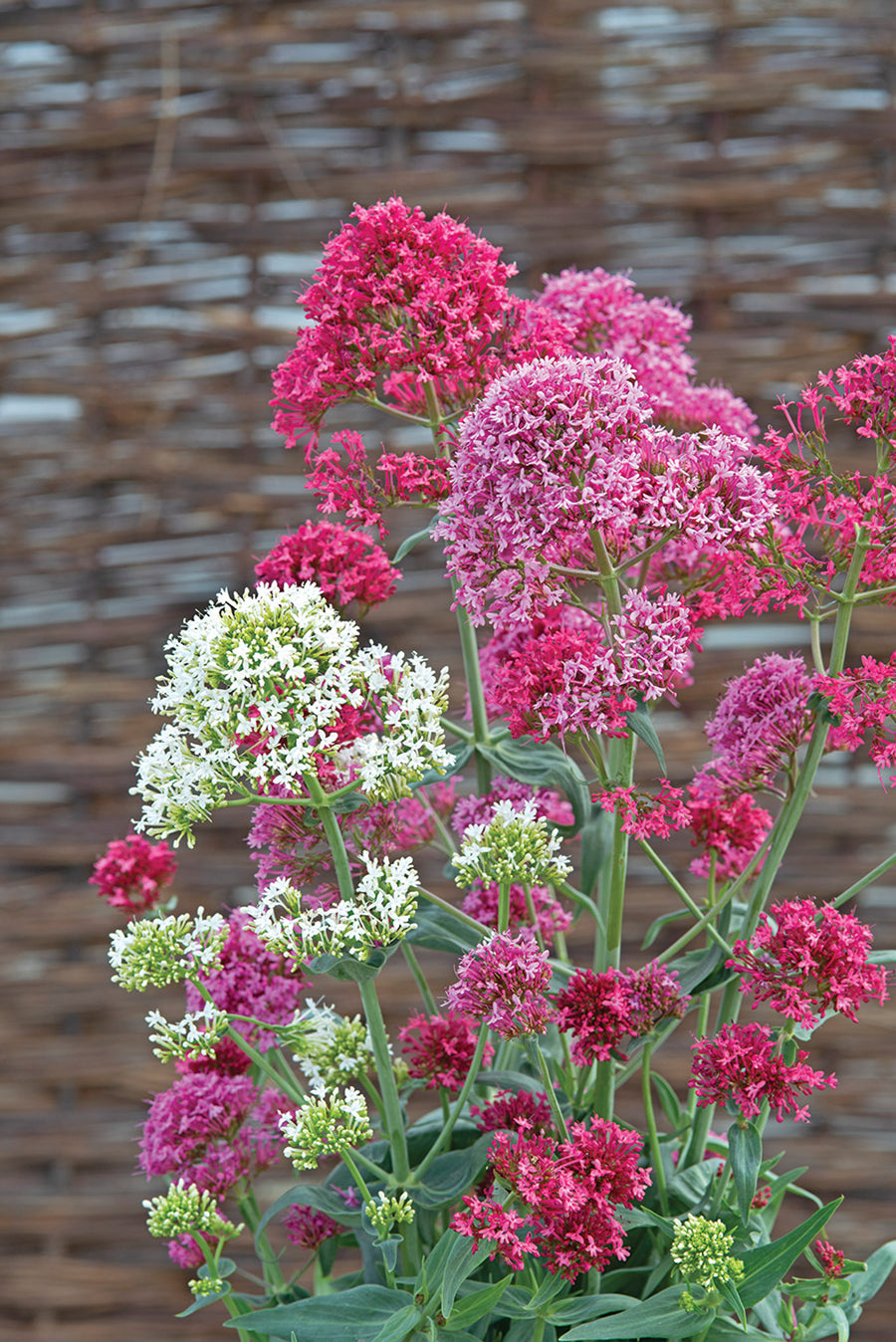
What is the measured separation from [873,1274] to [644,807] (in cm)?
32

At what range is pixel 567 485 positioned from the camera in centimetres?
50

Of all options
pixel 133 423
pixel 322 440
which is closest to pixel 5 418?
pixel 133 423

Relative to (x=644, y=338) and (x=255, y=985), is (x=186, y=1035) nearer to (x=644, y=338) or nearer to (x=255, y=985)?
(x=255, y=985)

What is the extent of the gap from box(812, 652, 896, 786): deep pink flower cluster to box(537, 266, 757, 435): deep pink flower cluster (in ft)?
0.64

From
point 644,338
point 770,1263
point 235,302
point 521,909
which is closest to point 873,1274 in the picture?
point 770,1263

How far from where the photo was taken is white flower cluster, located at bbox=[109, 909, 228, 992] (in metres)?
0.57

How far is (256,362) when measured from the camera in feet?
5.03

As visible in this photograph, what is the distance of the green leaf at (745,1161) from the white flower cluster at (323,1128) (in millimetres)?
156

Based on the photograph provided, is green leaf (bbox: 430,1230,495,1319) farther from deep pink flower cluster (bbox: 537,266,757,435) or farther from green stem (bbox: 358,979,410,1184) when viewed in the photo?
deep pink flower cluster (bbox: 537,266,757,435)

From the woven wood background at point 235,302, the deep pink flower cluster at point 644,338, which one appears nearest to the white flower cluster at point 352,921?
the deep pink flower cluster at point 644,338

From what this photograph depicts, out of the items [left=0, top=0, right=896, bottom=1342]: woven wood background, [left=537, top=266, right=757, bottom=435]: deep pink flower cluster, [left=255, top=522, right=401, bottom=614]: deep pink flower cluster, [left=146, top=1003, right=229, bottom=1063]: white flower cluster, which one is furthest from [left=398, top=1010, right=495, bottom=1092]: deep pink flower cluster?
[left=0, top=0, right=896, bottom=1342]: woven wood background

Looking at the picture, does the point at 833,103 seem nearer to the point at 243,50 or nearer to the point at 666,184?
the point at 666,184

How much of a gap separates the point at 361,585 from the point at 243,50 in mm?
1149

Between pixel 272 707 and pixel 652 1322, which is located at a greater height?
pixel 272 707
